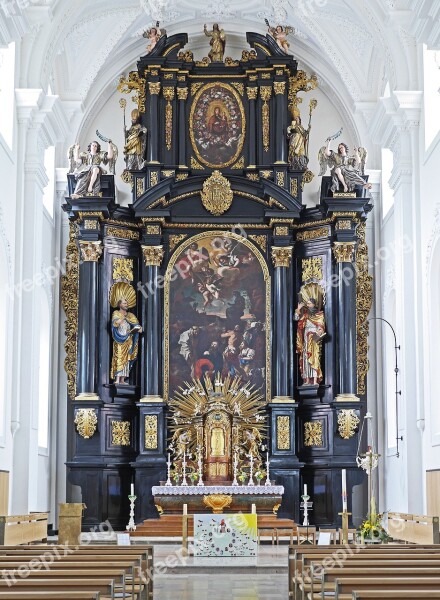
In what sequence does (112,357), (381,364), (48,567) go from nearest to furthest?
1. (48,567)
2. (112,357)
3. (381,364)

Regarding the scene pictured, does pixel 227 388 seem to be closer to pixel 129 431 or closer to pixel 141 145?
pixel 129 431

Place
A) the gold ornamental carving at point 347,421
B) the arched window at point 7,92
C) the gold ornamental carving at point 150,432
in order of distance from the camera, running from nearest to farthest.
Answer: the arched window at point 7,92
the gold ornamental carving at point 347,421
the gold ornamental carving at point 150,432

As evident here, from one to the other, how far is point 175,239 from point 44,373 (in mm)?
4146

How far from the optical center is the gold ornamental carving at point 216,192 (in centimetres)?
2389

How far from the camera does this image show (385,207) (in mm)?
25438

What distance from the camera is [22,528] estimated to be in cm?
1712

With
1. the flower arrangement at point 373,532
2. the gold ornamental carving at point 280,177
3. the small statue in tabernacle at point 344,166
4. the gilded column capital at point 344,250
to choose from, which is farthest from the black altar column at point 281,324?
→ the flower arrangement at point 373,532

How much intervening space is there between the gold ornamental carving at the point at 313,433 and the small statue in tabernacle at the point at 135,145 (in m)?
6.64

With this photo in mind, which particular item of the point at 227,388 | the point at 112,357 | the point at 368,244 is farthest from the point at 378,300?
the point at 112,357

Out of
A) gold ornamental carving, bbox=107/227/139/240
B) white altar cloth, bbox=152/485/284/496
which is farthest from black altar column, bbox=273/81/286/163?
white altar cloth, bbox=152/485/284/496

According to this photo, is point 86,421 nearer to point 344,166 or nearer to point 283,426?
point 283,426

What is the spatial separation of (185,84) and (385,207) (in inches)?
211

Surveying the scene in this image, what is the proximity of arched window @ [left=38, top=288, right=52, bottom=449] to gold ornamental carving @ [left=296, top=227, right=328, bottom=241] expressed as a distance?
5.71 metres

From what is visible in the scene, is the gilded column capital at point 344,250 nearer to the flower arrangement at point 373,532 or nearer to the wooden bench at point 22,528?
the wooden bench at point 22,528
